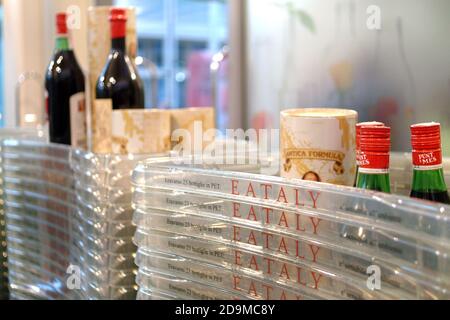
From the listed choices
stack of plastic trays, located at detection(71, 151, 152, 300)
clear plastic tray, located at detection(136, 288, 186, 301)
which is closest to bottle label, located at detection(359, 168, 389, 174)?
clear plastic tray, located at detection(136, 288, 186, 301)

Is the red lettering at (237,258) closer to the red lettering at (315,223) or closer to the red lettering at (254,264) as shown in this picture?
the red lettering at (254,264)

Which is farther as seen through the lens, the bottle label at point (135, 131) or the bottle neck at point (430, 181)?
the bottle label at point (135, 131)

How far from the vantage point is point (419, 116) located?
1.38m

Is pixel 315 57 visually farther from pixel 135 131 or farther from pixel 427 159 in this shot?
pixel 427 159

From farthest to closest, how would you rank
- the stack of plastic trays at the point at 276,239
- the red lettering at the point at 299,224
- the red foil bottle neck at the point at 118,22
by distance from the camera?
the red foil bottle neck at the point at 118,22 → the red lettering at the point at 299,224 → the stack of plastic trays at the point at 276,239

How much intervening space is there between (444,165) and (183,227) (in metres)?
0.35

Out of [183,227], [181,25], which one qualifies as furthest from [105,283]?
[181,25]

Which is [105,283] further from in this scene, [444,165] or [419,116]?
[419,116]

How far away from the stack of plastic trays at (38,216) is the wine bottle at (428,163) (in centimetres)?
65

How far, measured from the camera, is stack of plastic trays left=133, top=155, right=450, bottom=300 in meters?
0.56

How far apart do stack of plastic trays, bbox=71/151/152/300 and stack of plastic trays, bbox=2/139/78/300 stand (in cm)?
14

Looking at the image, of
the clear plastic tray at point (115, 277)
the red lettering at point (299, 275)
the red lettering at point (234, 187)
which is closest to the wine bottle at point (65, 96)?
the clear plastic tray at point (115, 277)

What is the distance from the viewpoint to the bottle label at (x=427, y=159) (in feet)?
2.13

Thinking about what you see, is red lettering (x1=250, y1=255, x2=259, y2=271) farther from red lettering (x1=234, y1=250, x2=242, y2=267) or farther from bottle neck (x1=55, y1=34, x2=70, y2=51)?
bottle neck (x1=55, y1=34, x2=70, y2=51)
